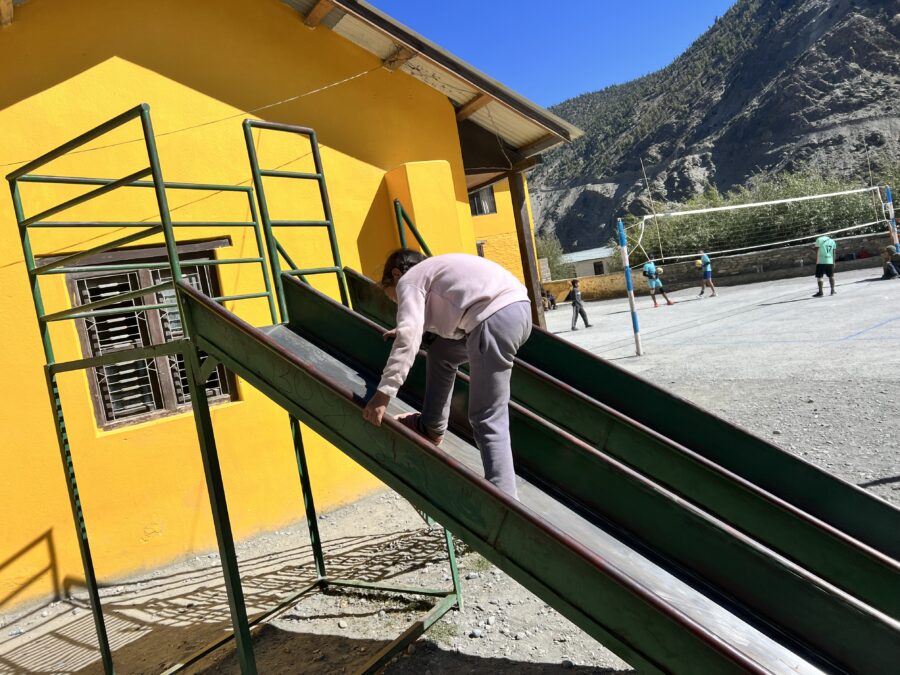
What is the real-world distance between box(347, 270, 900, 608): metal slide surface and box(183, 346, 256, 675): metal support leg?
1725 mm

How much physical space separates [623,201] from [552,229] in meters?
11.7

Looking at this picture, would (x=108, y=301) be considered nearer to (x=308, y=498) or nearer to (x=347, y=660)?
(x=308, y=498)

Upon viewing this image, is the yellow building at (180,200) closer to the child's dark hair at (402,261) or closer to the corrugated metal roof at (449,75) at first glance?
the corrugated metal roof at (449,75)

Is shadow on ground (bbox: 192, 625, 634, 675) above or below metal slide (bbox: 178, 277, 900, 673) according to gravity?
below

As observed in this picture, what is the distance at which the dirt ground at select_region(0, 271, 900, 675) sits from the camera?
172 inches

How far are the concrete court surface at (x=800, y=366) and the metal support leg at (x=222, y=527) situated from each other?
15.0 feet

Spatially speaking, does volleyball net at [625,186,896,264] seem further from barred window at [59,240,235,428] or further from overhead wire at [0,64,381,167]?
barred window at [59,240,235,428]

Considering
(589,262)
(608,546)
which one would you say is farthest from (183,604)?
(589,262)

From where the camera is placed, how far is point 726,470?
317cm

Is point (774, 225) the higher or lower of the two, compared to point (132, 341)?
lower

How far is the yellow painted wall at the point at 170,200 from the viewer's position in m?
5.69

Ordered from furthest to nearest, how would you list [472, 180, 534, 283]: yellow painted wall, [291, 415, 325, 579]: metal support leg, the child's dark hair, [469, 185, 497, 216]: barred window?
1. [472, 180, 534, 283]: yellow painted wall
2. [469, 185, 497, 216]: barred window
3. [291, 415, 325, 579]: metal support leg
4. the child's dark hair

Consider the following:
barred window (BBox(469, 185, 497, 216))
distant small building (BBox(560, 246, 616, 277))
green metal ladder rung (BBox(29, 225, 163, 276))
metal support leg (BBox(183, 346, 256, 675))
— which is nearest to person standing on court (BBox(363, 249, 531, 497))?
metal support leg (BBox(183, 346, 256, 675))

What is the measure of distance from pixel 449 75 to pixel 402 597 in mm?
5820
